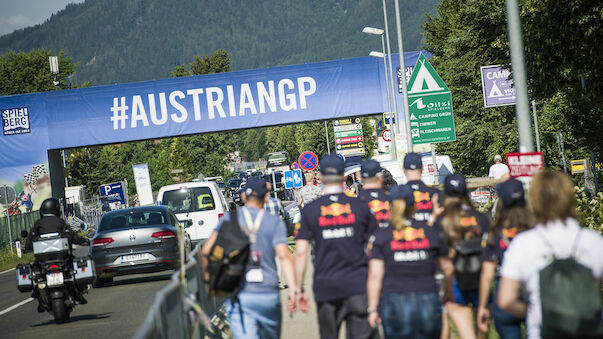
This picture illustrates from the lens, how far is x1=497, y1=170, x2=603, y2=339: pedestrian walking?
439 centimetres

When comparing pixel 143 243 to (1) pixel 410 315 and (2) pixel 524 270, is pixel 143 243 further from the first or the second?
(2) pixel 524 270

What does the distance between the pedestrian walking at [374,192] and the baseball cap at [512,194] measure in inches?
80.1

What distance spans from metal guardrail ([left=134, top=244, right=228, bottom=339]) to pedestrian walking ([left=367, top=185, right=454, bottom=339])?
1.47 meters

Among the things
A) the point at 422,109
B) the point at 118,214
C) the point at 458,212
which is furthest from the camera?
the point at 118,214

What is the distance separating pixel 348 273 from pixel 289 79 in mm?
31231

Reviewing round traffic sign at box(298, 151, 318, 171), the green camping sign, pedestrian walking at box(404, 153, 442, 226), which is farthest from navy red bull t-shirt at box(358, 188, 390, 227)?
round traffic sign at box(298, 151, 318, 171)

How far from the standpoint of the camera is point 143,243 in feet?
55.2

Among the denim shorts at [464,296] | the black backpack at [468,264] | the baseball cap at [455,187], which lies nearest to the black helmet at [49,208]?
the baseball cap at [455,187]

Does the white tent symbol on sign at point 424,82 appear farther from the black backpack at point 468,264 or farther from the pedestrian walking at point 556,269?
the pedestrian walking at point 556,269

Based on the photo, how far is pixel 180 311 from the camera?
6.83 m

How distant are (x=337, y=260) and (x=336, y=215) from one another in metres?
0.36

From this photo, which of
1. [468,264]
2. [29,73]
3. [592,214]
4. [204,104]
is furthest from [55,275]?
[29,73]

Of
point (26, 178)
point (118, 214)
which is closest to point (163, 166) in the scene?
point (26, 178)

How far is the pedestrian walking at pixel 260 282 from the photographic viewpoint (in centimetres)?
689
